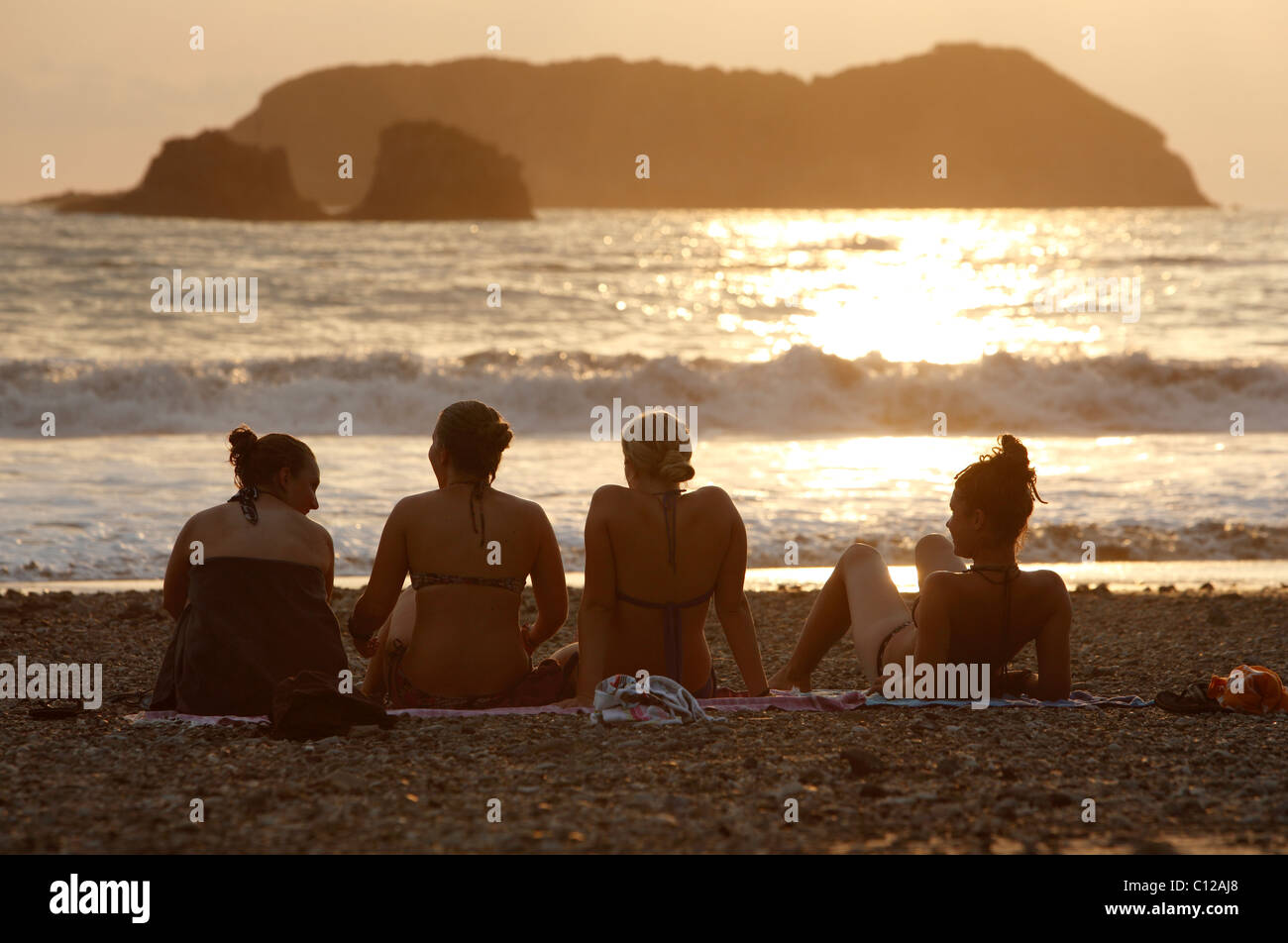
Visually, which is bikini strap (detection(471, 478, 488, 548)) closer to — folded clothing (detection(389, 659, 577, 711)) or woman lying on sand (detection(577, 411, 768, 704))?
woman lying on sand (detection(577, 411, 768, 704))

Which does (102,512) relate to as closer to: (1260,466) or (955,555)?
(955,555)

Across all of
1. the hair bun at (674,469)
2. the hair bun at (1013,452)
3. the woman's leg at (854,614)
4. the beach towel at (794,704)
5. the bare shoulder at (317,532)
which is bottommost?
the beach towel at (794,704)

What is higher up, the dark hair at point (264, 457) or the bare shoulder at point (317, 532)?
the dark hair at point (264, 457)

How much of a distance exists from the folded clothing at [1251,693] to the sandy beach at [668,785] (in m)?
0.12

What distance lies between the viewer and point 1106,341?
2380 centimetres

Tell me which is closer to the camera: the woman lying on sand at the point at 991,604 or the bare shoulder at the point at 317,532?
the woman lying on sand at the point at 991,604

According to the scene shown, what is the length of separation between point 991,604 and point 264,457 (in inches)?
101

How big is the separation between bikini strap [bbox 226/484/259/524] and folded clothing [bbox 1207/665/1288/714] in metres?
3.43

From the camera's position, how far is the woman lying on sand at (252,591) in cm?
451

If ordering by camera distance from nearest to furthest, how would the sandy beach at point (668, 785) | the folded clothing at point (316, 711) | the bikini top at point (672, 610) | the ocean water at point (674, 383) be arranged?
the sandy beach at point (668, 785) → the folded clothing at point (316, 711) → the bikini top at point (672, 610) → the ocean water at point (674, 383)

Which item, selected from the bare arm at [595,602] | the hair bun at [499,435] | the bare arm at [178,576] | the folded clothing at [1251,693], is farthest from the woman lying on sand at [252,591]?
the folded clothing at [1251,693]

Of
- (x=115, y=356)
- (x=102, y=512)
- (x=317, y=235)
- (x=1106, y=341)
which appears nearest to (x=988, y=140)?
(x=317, y=235)

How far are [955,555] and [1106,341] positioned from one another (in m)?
20.4

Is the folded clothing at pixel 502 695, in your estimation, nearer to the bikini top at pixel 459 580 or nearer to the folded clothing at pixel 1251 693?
the bikini top at pixel 459 580
